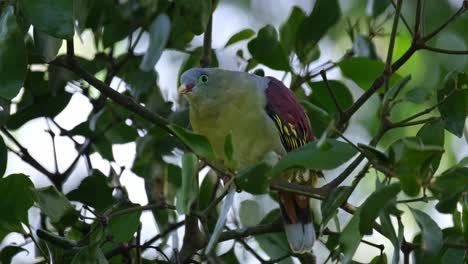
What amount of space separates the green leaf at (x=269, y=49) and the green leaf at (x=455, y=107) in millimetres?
709

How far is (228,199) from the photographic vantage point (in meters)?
1.98

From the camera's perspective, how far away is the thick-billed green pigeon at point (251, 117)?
3053 mm

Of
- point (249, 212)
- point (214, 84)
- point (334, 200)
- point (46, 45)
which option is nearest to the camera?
point (334, 200)

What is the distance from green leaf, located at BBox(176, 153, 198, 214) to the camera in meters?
1.87

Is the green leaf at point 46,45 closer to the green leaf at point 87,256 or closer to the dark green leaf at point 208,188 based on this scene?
the green leaf at point 87,256

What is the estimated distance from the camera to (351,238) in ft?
6.39

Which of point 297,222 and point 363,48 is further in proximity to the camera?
point 297,222

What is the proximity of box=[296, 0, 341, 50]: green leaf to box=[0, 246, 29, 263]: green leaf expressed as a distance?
116 centimetres

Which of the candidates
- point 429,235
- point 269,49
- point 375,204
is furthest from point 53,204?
point 269,49

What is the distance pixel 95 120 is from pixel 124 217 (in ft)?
1.99

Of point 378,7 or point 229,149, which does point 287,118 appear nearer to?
point 378,7

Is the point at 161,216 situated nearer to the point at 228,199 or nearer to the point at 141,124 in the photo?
the point at 141,124

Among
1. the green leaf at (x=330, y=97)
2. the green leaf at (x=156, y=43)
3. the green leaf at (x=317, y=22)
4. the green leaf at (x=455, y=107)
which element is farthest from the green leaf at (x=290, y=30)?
the green leaf at (x=455, y=107)

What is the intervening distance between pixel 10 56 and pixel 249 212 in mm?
1285
